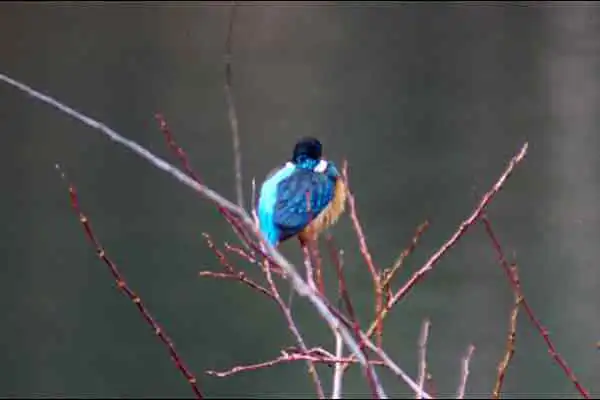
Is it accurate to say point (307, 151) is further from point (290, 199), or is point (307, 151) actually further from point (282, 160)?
point (282, 160)

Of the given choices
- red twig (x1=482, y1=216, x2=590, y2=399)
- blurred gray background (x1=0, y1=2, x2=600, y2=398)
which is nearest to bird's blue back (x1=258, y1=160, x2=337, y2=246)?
red twig (x1=482, y1=216, x2=590, y2=399)

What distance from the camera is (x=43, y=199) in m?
4.58

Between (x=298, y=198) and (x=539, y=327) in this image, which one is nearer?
(x=539, y=327)

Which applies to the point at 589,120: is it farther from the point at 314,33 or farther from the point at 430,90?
the point at 314,33

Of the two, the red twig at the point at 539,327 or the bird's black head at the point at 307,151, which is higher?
the bird's black head at the point at 307,151

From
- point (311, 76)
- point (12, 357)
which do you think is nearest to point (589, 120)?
point (311, 76)

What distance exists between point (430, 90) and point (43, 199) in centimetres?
192

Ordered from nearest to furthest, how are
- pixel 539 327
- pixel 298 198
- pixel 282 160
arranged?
pixel 539 327 < pixel 298 198 < pixel 282 160

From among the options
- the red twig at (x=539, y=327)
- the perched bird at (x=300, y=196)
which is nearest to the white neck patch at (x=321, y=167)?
the perched bird at (x=300, y=196)

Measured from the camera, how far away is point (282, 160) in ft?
15.0

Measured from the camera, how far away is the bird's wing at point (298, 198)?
1398 millimetres

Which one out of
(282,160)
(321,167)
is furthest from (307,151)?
(282,160)

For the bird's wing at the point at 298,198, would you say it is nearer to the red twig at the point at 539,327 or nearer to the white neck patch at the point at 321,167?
the white neck patch at the point at 321,167

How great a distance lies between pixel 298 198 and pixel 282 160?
10.4ft
